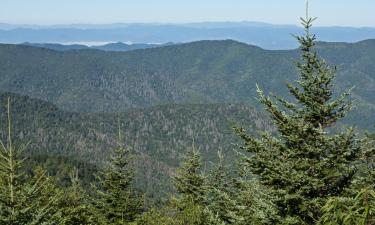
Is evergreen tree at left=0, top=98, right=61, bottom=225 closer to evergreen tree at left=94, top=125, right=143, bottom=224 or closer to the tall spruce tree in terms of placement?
the tall spruce tree

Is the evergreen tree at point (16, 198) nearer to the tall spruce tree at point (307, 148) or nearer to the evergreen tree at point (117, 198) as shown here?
the tall spruce tree at point (307, 148)

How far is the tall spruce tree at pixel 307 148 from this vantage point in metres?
15.5

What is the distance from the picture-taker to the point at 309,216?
15.6m

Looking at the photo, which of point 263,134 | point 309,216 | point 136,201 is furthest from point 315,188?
point 136,201

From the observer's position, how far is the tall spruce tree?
51.0ft

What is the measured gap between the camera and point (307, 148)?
52.4 ft

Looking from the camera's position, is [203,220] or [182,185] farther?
[182,185]

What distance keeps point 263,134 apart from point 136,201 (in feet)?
→ 81.8

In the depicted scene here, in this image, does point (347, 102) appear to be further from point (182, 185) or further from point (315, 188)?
point (182, 185)

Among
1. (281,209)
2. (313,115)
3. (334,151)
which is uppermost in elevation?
(313,115)

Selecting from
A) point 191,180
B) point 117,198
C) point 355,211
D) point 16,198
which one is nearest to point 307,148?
point 355,211

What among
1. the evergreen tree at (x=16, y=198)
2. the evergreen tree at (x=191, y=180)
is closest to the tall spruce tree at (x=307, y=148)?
the evergreen tree at (x=16, y=198)

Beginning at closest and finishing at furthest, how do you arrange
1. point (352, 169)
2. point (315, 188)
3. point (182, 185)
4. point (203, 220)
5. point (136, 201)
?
1. point (315, 188)
2. point (352, 169)
3. point (203, 220)
4. point (136, 201)
5. point (182, 185)

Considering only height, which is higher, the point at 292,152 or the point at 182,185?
the point at 292,152
